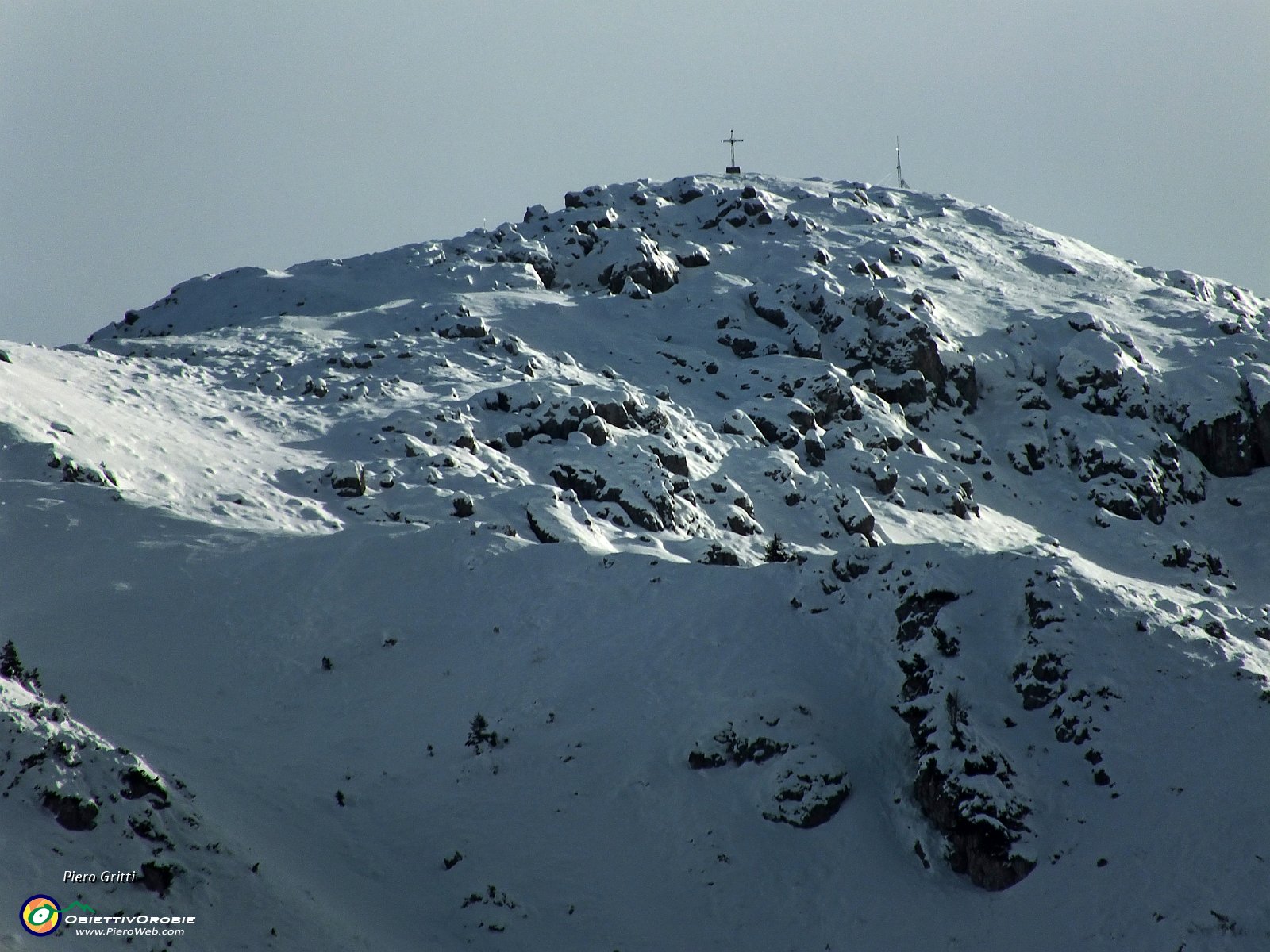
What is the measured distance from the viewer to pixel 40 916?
1612cm

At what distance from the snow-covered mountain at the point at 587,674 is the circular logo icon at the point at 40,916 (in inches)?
11.3

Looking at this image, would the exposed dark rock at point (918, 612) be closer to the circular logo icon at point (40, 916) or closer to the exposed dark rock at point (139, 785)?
the exposed dark rock at point (139, 785)

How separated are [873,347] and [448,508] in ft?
117

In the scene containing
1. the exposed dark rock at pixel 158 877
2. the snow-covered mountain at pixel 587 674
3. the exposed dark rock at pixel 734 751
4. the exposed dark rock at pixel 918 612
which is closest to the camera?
the exposed dark rock at pixel 158 877

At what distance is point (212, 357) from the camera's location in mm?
54625

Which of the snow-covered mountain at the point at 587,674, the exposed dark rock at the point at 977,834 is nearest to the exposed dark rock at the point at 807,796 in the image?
the snow-covered mountain at the point at 587,674

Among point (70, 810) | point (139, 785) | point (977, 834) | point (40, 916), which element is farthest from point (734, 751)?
point (40, 916)

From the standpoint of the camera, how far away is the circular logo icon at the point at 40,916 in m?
15.9

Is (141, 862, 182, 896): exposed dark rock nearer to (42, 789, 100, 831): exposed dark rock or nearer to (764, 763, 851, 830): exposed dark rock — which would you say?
(42, 789, 100, 831): exposed dark rock

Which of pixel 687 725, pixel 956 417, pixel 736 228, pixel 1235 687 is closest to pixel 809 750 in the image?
pixel 687 725

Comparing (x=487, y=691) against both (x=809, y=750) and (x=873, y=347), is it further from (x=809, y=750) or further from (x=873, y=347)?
(x=873, y=347)

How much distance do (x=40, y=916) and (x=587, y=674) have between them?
14418 millimetres

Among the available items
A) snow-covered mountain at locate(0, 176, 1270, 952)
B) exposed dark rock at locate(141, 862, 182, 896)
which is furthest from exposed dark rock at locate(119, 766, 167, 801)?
exposed dark rock at locate(141, 862, 182, 896)

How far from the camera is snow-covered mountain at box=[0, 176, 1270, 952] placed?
2067cm
